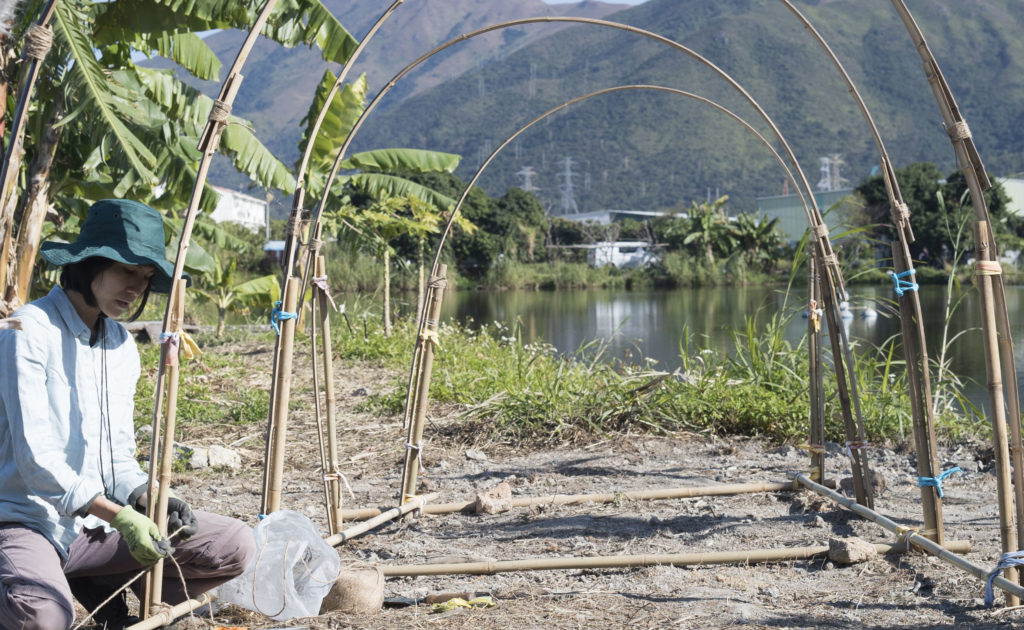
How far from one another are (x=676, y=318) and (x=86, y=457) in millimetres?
16146

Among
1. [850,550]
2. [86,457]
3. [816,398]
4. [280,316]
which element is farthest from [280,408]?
[816,398]

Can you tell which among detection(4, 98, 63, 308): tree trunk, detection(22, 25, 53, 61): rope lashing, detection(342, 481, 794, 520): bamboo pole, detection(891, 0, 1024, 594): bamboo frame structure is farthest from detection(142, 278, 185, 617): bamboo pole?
detection(4, 98, 63, 308): tree trunk

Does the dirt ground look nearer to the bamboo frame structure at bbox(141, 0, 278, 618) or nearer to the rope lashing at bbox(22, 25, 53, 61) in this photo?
the bamboo frame structure at bbox(141, 0, 278, 618)

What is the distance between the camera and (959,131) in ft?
7.87

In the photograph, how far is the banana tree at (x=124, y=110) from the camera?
4965 mm

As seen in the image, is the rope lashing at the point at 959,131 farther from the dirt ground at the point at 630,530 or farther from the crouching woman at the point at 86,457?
the crouching woman at the point at 86,457

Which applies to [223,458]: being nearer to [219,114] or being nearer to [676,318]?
[219,114]

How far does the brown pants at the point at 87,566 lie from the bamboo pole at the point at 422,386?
1138 mm

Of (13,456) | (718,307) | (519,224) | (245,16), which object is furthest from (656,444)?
(519,224)

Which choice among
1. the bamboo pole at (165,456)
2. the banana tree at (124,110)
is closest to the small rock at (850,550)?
the bamboo pole at (165,456)

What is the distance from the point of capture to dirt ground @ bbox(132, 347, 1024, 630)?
2312mm

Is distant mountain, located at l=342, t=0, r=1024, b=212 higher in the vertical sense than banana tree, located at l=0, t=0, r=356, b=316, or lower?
higher

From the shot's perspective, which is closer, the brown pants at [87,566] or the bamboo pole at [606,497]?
the brown pants at [87,566]

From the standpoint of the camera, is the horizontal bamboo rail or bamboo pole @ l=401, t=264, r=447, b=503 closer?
the horizontal bamboo rail
